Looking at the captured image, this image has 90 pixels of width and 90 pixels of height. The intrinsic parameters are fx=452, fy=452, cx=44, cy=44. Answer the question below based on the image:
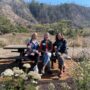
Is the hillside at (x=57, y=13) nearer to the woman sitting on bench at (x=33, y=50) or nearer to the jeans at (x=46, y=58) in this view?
the woman sitting on bench at (x=33, y=50)

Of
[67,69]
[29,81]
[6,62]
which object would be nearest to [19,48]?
[6,62]

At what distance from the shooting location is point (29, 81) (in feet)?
24.4

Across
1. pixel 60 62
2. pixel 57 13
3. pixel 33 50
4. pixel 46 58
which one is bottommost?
pixel 57 13

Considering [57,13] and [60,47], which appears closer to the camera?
[60,47]

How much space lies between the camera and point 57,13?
111 metres

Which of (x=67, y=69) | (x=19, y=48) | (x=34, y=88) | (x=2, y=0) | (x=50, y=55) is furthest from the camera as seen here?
(x=2, y=0)

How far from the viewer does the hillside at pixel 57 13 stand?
103 meters

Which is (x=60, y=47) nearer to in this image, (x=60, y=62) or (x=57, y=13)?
(x=60, y=62)

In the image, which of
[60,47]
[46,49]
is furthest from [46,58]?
[60,47]

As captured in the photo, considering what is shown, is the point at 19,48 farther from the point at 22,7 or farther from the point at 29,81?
the point at 22,7

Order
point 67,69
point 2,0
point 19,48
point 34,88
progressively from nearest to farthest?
point 34,88 < point 67,69 < point 19,48 < point 2,0

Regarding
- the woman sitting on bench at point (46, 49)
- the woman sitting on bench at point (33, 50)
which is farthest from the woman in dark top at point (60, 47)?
the woman sitting on bench at point (33, 50)

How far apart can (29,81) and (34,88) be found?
0.24 metres

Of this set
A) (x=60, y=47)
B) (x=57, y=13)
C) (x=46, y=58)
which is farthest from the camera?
(x=57, y=13)
